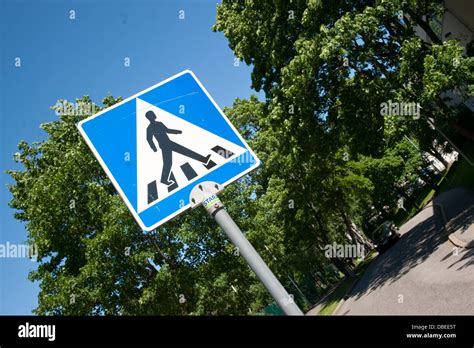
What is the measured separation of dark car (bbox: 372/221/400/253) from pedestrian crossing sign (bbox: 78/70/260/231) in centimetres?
3110

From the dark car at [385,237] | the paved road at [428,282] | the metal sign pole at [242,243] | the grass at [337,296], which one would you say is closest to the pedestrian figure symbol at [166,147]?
the metal sign pole at [242,243]

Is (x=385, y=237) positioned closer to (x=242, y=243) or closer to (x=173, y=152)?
(x=173, y=152)

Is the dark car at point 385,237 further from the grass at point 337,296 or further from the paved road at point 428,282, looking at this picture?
the paved road at point 428,282

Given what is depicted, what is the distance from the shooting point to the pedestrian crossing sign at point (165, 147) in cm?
298

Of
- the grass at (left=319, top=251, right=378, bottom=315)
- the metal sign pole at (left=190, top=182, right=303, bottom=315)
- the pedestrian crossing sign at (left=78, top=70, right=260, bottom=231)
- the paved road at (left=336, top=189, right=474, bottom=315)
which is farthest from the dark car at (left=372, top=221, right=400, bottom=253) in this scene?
the metal sign pole at (left=190, top=182, right=303, bottom=315)

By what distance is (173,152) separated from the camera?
121 inches

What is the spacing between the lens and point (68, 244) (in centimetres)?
2383

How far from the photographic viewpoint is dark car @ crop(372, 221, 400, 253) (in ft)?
107

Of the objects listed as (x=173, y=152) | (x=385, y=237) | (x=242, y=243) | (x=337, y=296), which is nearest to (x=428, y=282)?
(x=173, y=152)

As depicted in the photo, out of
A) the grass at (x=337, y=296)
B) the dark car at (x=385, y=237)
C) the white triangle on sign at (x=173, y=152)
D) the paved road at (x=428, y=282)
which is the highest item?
the white triangle on sign at (x=173, y=152)

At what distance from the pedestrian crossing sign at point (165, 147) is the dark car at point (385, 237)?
3110 centimetres
